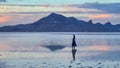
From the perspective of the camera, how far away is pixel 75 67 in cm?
2756

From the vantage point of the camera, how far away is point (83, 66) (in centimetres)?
2823

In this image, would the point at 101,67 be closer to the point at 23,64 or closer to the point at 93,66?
the point at 93,66

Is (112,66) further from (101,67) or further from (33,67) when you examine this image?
(33,67)

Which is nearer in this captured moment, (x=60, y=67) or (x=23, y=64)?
(x=60, y=67)

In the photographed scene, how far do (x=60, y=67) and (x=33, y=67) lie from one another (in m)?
1.61

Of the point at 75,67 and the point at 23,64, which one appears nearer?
the point at 75,67

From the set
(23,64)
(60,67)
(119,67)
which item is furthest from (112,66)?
(23,64)

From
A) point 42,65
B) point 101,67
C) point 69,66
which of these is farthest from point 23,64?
point 101,67

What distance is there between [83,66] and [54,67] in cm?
183

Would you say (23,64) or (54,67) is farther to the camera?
(23,64)

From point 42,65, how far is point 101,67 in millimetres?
3811

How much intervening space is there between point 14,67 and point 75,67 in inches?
143

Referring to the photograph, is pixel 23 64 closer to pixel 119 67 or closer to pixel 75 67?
pixel 75 67

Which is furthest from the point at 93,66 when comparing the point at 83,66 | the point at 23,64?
the point at 23,64
